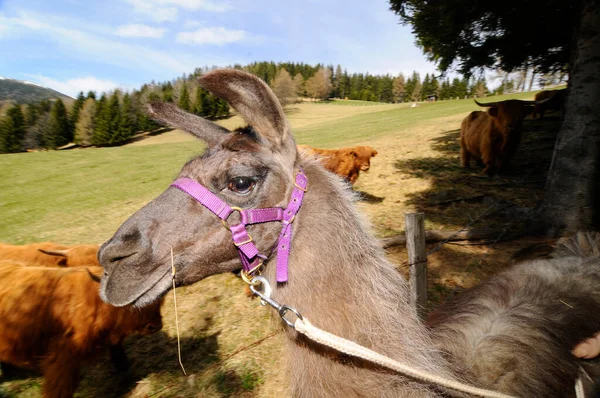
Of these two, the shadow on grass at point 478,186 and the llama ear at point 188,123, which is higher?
the llama ear at point 188,123

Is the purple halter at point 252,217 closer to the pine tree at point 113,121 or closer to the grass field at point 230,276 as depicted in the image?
the grass field at point 230,276

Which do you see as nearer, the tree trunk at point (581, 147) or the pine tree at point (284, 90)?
the pine tree at point (284, 90)

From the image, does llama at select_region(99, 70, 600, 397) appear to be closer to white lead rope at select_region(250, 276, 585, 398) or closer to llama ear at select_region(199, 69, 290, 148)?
llama ear at select_region(199, 69, 290, 148)

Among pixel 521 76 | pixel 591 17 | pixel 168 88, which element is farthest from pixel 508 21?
pixel 168 88

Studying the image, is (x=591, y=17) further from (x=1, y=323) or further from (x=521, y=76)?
(x=1, y=323)

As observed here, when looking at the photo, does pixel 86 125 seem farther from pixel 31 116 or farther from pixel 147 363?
pixel 147 363

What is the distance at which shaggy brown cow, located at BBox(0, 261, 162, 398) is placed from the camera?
10.6ft

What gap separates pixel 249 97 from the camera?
1.55 m

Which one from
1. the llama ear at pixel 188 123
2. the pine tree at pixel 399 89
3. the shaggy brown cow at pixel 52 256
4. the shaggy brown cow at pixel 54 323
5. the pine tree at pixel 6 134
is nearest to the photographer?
the llama ear at pixel 188 123

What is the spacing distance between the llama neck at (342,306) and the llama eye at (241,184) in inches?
12.9

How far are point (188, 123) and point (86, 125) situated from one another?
53.9 meters

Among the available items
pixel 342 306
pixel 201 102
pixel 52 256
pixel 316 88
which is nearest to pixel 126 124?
pixel 201 102

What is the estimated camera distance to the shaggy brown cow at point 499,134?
980cm

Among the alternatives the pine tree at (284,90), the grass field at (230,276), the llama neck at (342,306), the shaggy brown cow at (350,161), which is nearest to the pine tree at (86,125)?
the grass field at (230,276)
